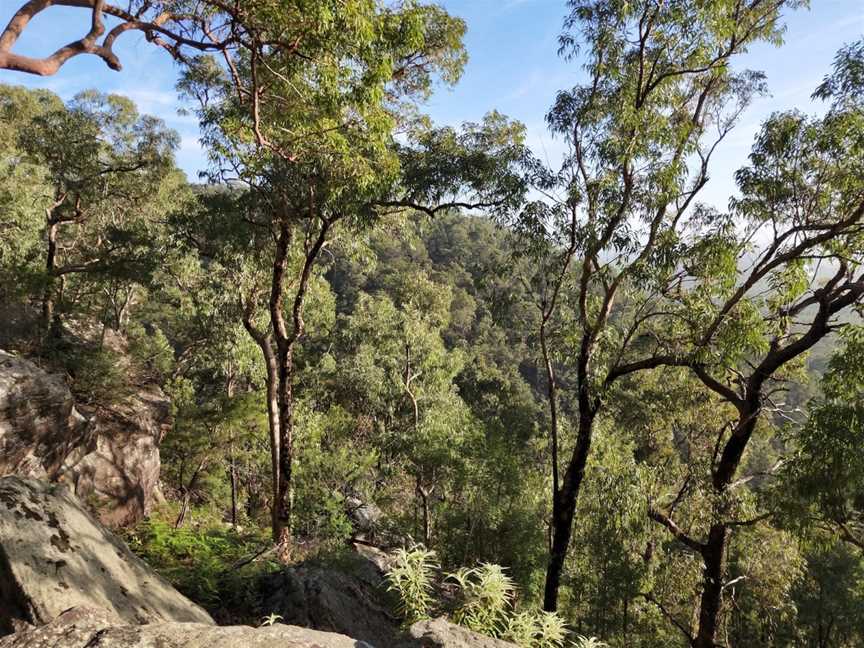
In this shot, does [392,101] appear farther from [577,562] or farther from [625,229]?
[577,562]

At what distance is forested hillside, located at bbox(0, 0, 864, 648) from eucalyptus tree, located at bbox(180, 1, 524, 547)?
55 mm

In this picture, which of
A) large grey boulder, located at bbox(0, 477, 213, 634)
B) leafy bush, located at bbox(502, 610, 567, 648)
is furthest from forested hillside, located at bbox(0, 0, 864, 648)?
large grey boulder, located at bbox(0, 477, 213, 634)

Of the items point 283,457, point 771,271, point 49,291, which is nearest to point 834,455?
point 771,271

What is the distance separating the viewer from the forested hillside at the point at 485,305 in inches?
246

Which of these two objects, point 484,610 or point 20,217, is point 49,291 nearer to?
point 20,217

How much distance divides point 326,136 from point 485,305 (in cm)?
489

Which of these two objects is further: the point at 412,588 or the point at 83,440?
the point at 83,440

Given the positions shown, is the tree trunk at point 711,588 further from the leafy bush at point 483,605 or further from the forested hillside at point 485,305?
the leafy bush at point 483,605

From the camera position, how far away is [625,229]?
306 inches

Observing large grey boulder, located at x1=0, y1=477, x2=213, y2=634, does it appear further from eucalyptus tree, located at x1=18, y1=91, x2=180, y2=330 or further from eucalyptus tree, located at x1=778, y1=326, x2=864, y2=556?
eucalyptus tree, located at x1=18, y1=91, x2=180, y2=330

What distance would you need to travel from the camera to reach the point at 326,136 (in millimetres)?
6832

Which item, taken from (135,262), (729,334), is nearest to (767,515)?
(729,334)

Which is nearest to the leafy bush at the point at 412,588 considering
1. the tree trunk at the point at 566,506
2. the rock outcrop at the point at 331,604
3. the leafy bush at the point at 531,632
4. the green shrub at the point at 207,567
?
the rock outcrop at the point at 331,604

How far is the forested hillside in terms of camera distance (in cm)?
624
